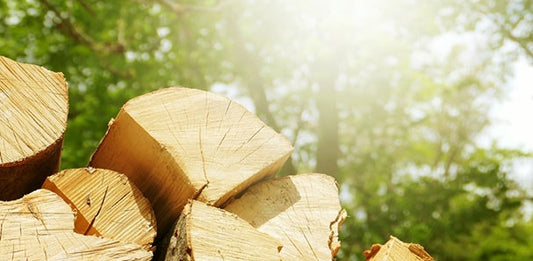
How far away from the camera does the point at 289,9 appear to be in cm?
842

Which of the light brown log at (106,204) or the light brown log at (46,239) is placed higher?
the light brown log at (106,204)

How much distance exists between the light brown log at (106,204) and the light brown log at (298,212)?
328mm

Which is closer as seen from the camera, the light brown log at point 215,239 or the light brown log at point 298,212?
the light brown log at point 215,239

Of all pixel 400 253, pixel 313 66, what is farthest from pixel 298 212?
pixel 313 66

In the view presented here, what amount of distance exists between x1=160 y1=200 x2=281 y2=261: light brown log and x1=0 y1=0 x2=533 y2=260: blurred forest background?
4.82 m

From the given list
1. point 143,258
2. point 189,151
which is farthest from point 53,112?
point 143,258

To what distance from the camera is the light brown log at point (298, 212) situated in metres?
1.90

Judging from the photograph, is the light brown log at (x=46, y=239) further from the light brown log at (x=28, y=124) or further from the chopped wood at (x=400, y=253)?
the chopped wood at (x=400, y=253)

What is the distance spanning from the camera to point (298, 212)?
2016 millimetres

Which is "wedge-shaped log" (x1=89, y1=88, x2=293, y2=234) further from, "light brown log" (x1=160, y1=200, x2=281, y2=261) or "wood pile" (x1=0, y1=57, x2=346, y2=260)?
"light brown log" (x1=160, y1=200, x2=281, y2=261)

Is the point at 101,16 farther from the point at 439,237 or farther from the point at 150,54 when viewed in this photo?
the point at 439,237

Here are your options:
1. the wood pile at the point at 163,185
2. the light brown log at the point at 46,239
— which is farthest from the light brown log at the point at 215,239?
the light brown log at the point at 46,239

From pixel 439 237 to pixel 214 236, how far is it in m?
6.37

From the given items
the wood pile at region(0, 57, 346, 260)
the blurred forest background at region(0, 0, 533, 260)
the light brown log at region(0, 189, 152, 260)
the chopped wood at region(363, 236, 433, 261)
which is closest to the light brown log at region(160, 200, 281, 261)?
the wood pile at region(0, 57, 346, 260)
